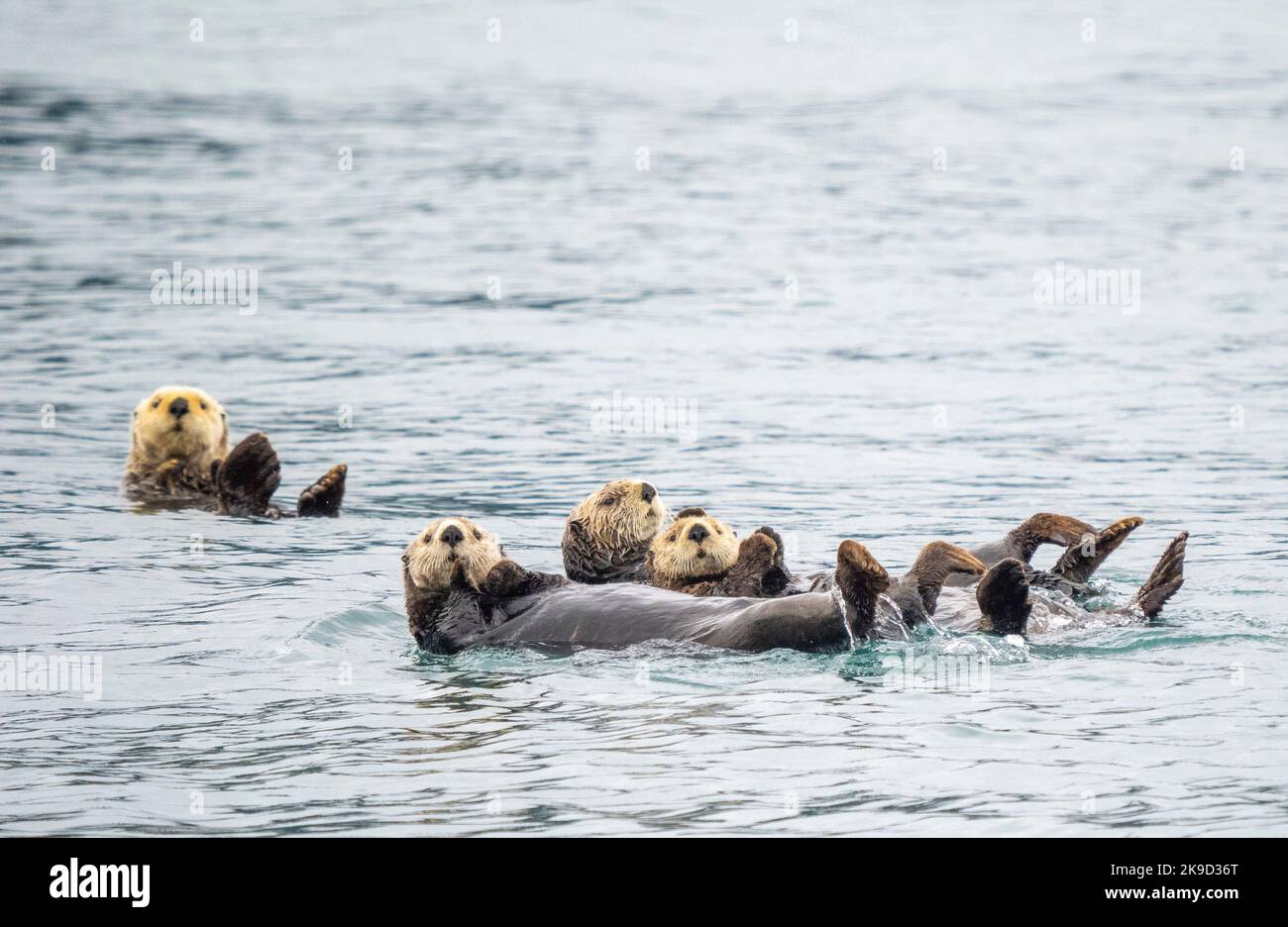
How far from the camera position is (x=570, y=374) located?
486 inches

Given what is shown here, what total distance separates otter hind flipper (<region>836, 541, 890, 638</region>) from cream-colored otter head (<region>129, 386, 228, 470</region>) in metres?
4.86

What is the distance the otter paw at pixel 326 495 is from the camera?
8602 millimetres

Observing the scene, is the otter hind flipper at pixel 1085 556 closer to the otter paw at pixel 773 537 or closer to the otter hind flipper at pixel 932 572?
the otter hind flipper at pixel 932 572

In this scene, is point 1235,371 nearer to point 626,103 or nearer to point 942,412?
point 942,412

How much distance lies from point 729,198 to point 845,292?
14.9 ft

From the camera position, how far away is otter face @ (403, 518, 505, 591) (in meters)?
6.20

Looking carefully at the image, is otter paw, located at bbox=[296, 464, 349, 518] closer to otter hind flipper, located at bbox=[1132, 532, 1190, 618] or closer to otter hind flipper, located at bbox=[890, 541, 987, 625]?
otter hind flipper, located at bbox=[890, 541, 987, 625]

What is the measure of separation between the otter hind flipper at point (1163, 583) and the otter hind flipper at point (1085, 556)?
0.22m

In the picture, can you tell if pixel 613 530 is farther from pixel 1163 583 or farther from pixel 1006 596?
pixel 1163 583

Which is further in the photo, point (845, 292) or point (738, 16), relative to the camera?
point (738, 16)

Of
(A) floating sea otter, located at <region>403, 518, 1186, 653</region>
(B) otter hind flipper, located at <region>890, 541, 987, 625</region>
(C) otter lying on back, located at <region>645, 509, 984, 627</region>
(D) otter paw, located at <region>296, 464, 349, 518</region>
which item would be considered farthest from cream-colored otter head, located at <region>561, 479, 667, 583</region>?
(D) otter paw, located at <region>296, 464, 349, 518</region>

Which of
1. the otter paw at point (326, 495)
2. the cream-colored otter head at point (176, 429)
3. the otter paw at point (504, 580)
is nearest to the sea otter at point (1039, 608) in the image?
the otter paw at point (504, 580)

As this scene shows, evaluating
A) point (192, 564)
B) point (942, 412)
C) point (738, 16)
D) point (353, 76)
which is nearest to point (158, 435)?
point (192, 564)

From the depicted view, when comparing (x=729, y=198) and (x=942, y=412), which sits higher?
(x=729, y=198)
